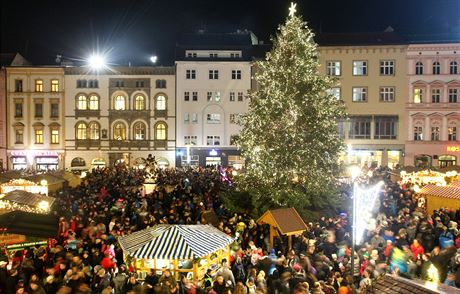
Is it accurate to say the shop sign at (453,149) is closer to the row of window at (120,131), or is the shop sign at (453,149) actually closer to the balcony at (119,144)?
the row of window at (120,131)

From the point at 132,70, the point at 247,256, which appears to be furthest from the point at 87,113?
the point at 247,256

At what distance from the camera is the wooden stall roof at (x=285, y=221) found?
585 inches

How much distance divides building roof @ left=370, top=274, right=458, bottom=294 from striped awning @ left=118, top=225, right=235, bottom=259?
4744mm

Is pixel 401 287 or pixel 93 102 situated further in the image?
pixel 93 102

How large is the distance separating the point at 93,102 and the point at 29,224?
34215 mm

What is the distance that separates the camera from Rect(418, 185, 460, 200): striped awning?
1918cm

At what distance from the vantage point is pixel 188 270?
11.2m

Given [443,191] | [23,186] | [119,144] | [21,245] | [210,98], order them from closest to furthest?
1. [21,245]
2. [443,191]
3. [23,186]
4. [210,98]
5. [119,144]

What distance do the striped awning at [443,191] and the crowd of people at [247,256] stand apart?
896 mm

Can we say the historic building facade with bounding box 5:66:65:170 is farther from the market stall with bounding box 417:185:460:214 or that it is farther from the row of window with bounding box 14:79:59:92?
the market stall with bounding box 417:185:460:214

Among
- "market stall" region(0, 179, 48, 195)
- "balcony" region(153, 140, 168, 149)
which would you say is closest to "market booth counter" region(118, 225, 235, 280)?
"market stall" region(0, 179, 48, 195)

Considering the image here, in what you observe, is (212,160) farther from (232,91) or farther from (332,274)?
(332,274)

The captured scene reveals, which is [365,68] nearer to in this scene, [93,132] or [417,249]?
[93,132]

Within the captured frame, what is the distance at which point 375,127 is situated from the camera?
43.1m
